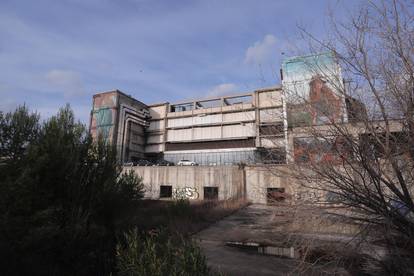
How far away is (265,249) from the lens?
9.89 meters

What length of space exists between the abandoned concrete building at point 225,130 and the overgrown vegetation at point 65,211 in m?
2.18

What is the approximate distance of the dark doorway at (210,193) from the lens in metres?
25.4

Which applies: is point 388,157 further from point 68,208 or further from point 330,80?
point 68,208

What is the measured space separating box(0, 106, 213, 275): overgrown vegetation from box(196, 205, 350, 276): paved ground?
1674mm

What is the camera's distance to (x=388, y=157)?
397 centimetres

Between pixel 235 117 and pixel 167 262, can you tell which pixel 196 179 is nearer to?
pixel 167 262

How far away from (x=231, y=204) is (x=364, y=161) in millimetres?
17673

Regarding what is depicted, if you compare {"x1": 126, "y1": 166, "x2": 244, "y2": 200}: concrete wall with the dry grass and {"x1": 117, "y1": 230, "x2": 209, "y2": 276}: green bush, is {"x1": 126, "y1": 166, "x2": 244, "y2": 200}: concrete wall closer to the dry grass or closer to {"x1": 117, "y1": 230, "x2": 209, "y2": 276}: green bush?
the dry grass

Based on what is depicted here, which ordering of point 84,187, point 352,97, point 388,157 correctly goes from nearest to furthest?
point 388,157 → point 352,97 → point 84,187

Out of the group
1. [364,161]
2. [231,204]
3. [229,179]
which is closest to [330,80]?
[364,161]

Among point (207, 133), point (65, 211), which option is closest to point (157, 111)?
point (207, 133)

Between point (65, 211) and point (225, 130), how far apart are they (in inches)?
1570

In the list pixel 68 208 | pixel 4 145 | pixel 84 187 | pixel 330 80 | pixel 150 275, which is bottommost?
pixel 150 275

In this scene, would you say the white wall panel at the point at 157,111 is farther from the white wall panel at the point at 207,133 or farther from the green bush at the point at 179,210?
the green bush at the point at 179,210
